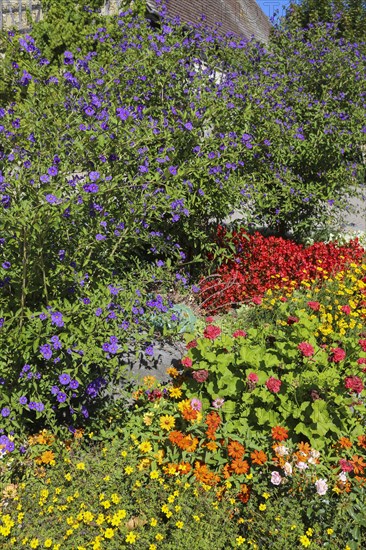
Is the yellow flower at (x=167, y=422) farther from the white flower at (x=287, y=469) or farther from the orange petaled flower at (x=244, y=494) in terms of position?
the white flower at (x=287, y=469)

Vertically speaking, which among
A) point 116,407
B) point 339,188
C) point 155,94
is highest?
point 155,94

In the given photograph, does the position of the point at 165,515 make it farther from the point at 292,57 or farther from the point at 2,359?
the point at 292,57

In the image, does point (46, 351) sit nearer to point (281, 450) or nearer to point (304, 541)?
point (281, 450)

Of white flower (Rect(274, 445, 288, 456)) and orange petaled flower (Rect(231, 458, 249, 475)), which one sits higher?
orange petaled flower (Rect(231, 458, 249, 475))

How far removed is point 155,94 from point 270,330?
9.23 feet

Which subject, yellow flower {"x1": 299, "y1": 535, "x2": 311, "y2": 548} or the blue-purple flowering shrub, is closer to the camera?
yellow flower {"x1": 299, "y1": 535, "x2": 311, "y2": 548}

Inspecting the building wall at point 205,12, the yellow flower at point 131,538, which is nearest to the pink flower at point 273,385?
the yellow flower at point 131,538

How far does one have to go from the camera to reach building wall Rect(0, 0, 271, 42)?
35.2 feet

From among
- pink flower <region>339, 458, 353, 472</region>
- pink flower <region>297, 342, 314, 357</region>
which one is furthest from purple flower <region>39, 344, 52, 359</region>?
pink flower <region>339, 458, 353, 472</region>

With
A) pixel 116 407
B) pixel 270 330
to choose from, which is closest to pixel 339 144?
pixel 270 330

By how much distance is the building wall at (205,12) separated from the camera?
35.2 ft

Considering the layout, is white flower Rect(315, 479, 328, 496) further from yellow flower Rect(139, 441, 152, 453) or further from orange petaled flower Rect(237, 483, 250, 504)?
yellow flower Rect(139, 441, 152, 453)

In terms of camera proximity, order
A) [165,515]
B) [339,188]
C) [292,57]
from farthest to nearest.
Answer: [292,57]
[339,188]
[165,515]

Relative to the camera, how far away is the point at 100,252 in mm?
3164
